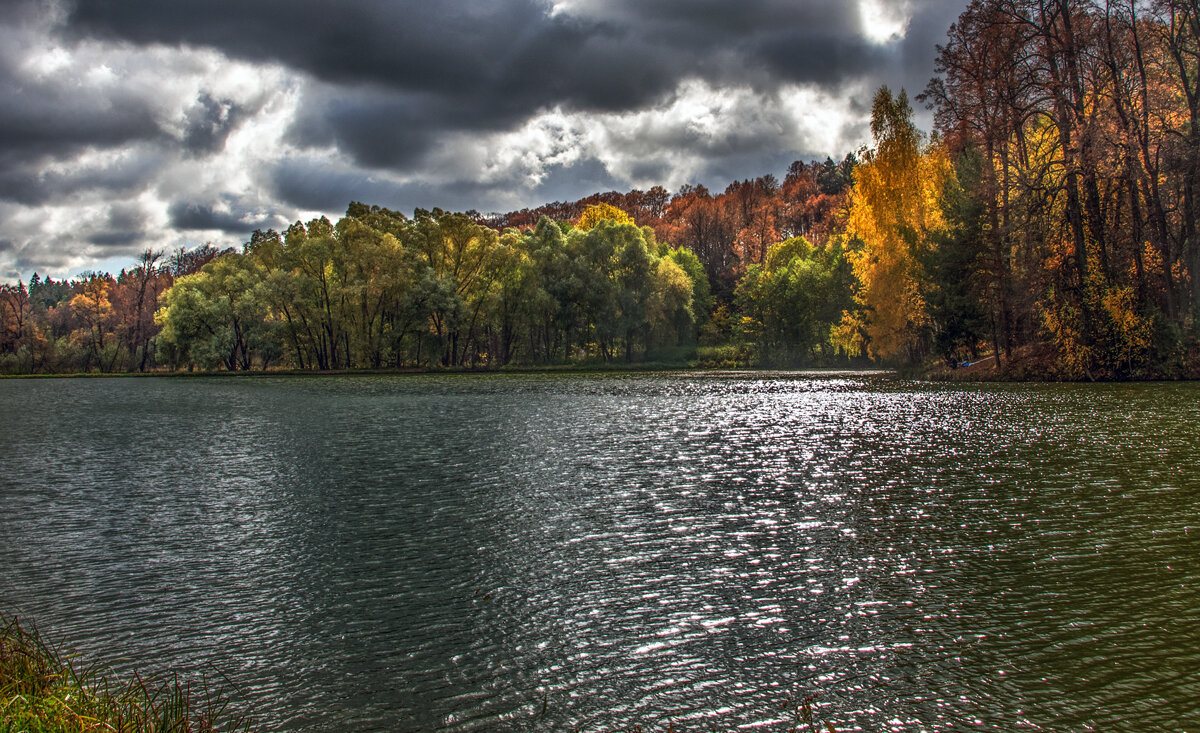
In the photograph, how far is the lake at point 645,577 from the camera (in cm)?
693

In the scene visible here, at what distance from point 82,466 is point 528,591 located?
729 inches

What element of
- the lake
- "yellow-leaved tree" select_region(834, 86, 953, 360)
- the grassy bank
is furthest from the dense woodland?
the grassy bank

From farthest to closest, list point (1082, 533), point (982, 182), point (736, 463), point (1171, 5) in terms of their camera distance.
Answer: point (982, 182)
point (1171, 5)
point (736, 463)
point (1082, 533)

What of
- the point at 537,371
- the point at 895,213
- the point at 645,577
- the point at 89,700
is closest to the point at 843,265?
the point at 895,213

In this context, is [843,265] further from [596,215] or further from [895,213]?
[596,215]

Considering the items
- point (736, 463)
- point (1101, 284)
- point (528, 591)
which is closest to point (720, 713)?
point (528, 591)

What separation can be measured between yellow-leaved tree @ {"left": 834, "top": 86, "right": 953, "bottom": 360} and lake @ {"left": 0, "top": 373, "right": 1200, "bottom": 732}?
107 feet

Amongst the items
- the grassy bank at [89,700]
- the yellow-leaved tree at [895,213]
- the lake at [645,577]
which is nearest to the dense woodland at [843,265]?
the yellow-leaved tree at [895,213]

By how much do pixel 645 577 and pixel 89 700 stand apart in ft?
22.1

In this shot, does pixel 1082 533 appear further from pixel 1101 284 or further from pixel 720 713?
pixel 1101 284

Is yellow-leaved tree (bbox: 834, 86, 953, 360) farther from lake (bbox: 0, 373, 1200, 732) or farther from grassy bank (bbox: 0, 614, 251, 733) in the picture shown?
grassy bank (bbox: 0, 614, 251, 733)

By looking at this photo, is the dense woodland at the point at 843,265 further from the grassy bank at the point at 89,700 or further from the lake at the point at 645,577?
the grassy bank at the point at 89,700

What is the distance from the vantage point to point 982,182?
46844 millimetres

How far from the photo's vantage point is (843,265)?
85625 millimetres
